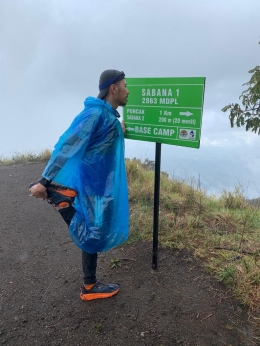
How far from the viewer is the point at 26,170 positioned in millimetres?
7535

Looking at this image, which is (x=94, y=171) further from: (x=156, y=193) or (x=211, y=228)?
(x=211, y=228)

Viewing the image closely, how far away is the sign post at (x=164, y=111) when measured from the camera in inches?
98.0

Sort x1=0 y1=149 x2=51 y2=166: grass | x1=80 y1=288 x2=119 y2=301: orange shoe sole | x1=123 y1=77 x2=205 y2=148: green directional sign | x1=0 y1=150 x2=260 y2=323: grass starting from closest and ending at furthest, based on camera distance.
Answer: x1=123 y1=77 x2=205 y2=148: green directional sign → x1=80 y1=288 x2=119 y2=301: orange shoe sole → x1=0 y1=150 x2=260 y2=323: grass → x1=0 y1=149 x2=51 y2=166: grass

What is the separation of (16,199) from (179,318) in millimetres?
3874

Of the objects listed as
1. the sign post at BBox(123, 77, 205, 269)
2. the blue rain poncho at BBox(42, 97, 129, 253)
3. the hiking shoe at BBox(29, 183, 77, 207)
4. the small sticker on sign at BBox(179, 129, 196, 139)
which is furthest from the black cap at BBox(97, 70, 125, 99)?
the hiking shoe at BBox(29, 183, 77, 207)

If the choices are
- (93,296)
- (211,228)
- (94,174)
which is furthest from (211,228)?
(94,174)

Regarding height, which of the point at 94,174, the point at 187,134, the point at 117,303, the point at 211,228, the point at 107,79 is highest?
the point at 107,79

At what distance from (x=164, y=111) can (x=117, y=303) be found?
5.74ft

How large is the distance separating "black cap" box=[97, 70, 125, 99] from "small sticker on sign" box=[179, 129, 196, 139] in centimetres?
69

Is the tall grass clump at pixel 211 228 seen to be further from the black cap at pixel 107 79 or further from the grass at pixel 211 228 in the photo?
the black cap at pixel 107 79

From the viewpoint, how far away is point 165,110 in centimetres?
269

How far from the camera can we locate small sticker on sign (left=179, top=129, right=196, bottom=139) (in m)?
2.52

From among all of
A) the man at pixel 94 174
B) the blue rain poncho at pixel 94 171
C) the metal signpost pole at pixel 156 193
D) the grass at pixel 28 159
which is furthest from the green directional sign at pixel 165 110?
the grass at pixel 28 159

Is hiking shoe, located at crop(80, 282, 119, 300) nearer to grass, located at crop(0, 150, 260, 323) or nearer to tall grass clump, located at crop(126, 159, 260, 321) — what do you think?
grass, located at crop(0, 150, 260, 323)
